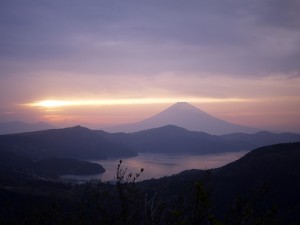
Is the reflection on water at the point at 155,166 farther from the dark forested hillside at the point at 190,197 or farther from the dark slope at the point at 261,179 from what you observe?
the dark slope at the point at 261,179

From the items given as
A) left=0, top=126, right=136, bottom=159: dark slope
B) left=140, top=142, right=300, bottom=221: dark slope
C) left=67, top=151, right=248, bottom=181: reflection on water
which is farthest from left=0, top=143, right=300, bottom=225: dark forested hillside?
left=0, top=126, right=136, bottom=159: dark slope

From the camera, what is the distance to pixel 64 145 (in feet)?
520

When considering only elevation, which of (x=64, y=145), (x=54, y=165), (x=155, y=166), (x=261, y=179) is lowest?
(x=155, y=166)

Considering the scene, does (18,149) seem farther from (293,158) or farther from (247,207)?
(247,207)

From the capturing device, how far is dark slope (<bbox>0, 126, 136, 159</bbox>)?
13369 centimetres

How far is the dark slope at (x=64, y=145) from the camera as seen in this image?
13369 centimetres

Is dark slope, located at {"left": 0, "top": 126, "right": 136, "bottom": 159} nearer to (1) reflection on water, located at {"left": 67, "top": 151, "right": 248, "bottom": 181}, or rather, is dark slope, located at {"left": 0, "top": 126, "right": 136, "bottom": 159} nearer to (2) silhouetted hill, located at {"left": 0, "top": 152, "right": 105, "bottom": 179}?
(2) silhouetted hill, located at {"left": 0, "top": 152, "right": 105, "bottom": 179}

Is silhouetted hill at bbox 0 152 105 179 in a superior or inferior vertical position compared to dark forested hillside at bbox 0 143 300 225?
inferior

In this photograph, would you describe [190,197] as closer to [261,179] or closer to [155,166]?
[261,179]

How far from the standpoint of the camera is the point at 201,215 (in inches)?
219

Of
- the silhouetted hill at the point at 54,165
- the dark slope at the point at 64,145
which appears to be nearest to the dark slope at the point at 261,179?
the silhouetted hill at the point at 54,165

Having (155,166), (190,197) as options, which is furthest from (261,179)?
(155,166)

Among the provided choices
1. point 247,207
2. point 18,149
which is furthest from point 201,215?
point 18,149

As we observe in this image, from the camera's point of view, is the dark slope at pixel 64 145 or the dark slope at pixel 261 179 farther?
the dark slope at pixel 64 145
